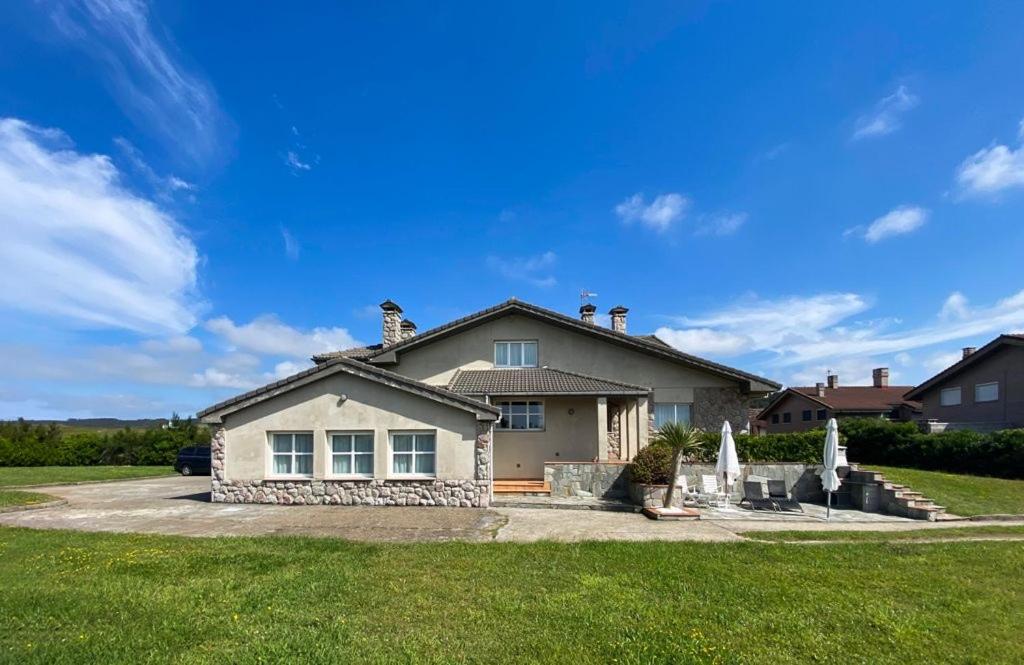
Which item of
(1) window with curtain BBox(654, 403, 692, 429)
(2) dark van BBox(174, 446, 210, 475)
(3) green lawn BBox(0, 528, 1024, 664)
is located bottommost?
(2) dark van BBox(174, 446, 210, 475)

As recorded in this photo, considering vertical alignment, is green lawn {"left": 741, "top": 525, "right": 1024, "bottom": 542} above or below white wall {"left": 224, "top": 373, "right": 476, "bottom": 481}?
below

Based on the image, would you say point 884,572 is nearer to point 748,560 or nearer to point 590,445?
point 748,560

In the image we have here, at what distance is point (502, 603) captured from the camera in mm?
6602

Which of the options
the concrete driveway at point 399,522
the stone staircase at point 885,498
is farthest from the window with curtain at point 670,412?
the concrete driveway at point 399,522

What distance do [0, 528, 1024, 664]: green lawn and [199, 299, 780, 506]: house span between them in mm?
5654

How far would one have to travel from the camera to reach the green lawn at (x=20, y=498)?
578 inches

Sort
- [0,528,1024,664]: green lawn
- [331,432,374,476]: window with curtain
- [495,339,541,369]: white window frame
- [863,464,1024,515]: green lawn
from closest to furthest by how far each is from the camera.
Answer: [0,528,1024,664]: green lawn < [863,464,1024,515]: green lawn < [331,432,374,476]: window with curtain < [495,339,541,369]: white window frame

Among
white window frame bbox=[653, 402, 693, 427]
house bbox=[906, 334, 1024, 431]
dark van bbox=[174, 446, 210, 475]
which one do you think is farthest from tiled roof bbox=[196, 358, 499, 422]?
house bbox=[906, 334, 1024, 431]

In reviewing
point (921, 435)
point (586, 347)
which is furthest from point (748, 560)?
point (921, 435)

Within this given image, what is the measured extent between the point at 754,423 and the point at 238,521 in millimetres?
52200

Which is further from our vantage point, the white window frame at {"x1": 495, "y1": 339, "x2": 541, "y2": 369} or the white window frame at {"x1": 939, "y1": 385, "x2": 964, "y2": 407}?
the white window frame at {"x1": 939, "y1": 385, "x2": 964, "y2": 407}

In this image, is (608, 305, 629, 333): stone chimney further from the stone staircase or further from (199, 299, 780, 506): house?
the stone staircase

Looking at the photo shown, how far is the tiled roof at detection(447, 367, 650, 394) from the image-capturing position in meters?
18.2

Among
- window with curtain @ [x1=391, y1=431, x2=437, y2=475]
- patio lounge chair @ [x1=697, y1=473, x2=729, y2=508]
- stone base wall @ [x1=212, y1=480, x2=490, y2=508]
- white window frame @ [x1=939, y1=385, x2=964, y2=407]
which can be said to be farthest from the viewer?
white window frame @ [x1=939, y1=385, x2=964, y2=407]
